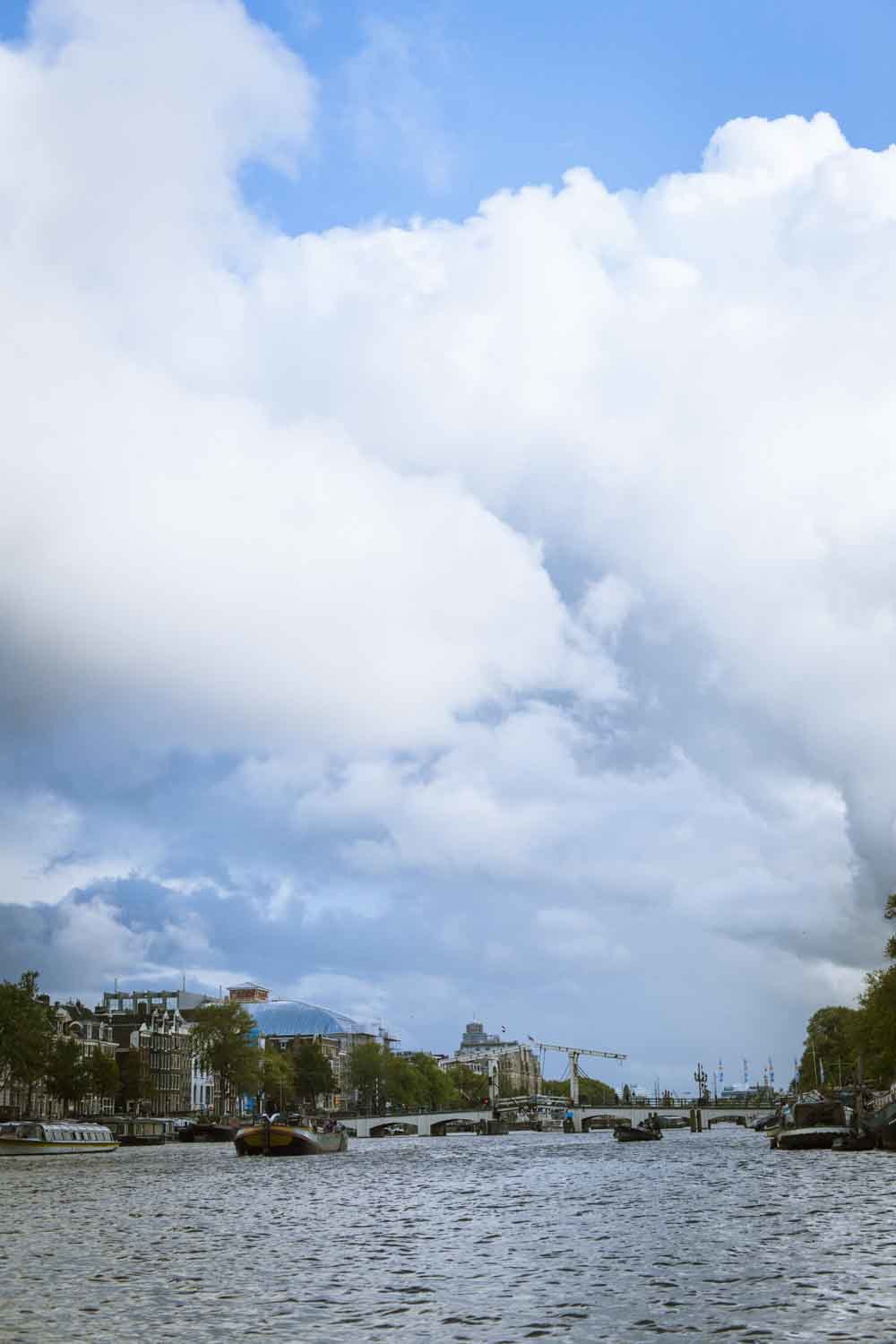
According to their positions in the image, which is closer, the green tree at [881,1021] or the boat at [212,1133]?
the green tree at [881,1021]

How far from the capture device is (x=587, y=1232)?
52.0 m

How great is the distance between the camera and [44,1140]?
13438cm

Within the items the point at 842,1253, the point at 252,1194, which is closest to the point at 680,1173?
the point at 252,1194

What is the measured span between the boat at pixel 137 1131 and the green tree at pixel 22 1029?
1796cm

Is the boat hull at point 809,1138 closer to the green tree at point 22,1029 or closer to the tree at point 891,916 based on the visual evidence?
the tree at point 891,916

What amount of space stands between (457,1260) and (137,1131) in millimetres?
158709

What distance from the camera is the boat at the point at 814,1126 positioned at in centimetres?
12431

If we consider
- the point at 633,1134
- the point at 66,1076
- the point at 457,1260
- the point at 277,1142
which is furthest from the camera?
the point at 633,1134

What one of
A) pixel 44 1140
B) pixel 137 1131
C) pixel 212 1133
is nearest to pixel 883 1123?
pixel 44 1140

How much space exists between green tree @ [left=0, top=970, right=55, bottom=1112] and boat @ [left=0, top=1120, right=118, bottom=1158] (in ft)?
44.5

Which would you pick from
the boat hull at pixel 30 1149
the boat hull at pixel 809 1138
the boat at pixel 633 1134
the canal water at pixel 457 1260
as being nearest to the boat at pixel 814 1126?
the boat hull at pixel 809 1138

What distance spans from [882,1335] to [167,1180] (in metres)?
76.7

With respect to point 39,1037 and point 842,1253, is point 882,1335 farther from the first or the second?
point 39,1037

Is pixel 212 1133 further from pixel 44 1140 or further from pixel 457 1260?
pixel 457 1260
